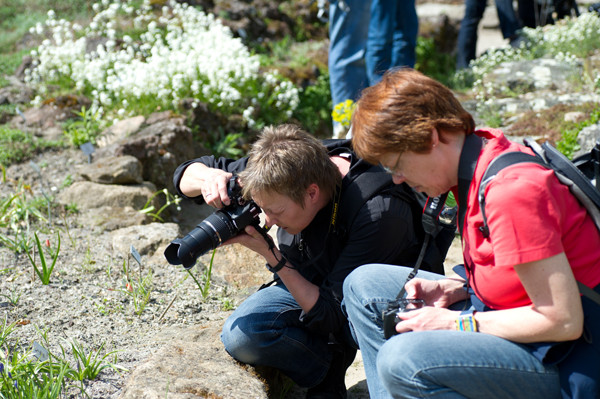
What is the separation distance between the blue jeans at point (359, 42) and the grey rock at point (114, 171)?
1757 mm

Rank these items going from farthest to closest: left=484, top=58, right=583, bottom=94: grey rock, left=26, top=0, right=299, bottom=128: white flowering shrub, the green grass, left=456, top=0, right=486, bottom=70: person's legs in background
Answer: left=456, top=0, right=486, bottom=70: person's legs in background
left=484, top=58, right=583, bottom=94: grey rock
left=26, top=0, right=299, bottom=128: white flowering shrub
the green grass

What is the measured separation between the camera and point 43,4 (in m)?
8.45

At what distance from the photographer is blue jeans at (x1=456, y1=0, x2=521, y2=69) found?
7.25 m

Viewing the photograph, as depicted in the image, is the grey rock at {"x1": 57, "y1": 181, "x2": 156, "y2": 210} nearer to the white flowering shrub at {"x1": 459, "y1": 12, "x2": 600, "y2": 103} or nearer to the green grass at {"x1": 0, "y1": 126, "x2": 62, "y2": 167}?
the green grass at {"x1": 0, "y1": 126, "x2": 62, "y2": 167}

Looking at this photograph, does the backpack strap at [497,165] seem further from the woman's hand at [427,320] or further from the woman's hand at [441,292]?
the woman's hand at [441,292]

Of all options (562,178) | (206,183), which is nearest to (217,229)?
(206,183)

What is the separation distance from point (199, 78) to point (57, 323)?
10.8 feet

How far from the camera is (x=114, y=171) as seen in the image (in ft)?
13.9

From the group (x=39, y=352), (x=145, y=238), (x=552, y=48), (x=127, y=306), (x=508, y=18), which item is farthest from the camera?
(x=508, y=18)

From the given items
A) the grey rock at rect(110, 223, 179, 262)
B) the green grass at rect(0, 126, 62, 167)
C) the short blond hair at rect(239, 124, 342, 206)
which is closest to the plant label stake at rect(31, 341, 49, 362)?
the short blond hair at rect(239, 124, 342, 206)

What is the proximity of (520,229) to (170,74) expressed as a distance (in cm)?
442

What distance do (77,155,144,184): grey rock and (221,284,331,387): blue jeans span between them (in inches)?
75.9

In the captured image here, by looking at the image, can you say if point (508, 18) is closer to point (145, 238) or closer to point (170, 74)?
point (170, 74)

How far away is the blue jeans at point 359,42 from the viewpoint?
497 cm
